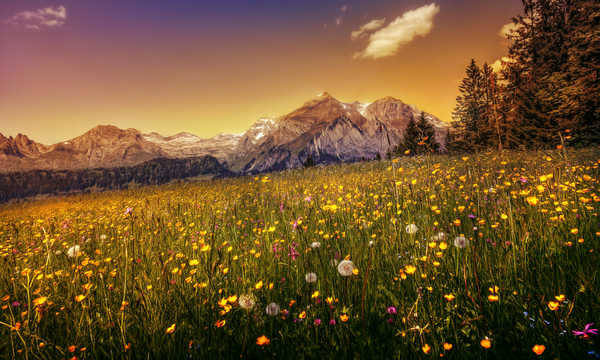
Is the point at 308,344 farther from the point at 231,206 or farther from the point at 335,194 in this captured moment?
the point at 231,206

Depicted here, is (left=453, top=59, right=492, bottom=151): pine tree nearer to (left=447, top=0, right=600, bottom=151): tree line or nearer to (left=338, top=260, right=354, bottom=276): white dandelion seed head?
(left=447, top=0, right=600, bottom=151): tree line

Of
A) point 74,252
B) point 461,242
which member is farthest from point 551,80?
point 74,252

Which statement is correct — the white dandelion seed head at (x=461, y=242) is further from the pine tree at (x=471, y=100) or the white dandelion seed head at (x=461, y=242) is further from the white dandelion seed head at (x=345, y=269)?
the pine tree at (x=471, y=100)

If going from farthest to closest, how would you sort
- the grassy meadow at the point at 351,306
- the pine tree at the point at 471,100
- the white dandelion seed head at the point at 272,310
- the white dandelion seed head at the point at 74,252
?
the pine tree at the point at 471,100
the white dandelion seed head at the point at 74,252
the white dandelion seed head at the point at 272,310
the grassy meadow at the point at 351,306

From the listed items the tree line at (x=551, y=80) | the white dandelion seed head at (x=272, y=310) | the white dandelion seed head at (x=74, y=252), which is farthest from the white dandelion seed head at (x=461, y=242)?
the tree line at (x=551, y=80)

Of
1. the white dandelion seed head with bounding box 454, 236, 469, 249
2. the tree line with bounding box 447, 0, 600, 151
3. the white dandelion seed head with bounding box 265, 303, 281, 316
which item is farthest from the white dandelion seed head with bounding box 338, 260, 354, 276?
the tree line with bounding box 447, 0, 600, 151

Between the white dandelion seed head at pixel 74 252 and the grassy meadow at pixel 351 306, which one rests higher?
the white dandelion seed head at pixel 74 252

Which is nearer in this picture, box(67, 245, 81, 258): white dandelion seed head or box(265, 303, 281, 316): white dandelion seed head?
box(265, 303, 281, 316): white dandelion seed head

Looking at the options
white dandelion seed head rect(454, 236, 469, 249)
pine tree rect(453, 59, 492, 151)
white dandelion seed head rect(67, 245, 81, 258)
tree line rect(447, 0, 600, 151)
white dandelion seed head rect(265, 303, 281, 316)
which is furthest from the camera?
pine tree rect(453, 59, 492, 151)

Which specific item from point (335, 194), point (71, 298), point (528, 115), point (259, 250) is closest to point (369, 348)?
point (259, 250)

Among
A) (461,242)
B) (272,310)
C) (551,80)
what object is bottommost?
(272,310)

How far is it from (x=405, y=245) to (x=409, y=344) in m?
1.28

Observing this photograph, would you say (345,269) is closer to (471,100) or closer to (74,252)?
(74,252)

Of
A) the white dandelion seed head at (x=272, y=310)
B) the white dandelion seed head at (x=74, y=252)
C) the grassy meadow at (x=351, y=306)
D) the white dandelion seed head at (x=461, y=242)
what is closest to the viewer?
the grassy meadow at (x=351, y=306)
